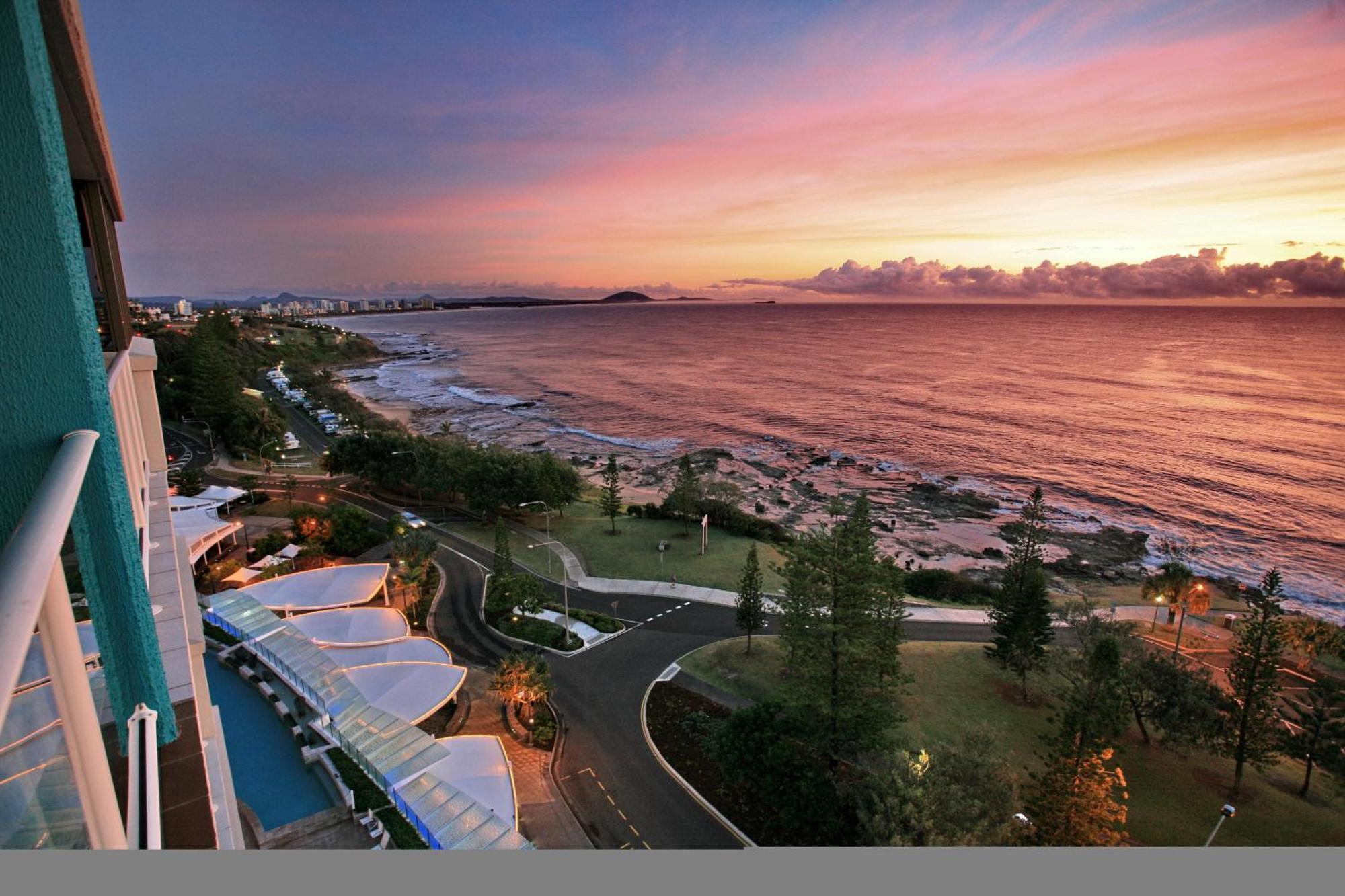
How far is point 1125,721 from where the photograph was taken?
1941 centimetres

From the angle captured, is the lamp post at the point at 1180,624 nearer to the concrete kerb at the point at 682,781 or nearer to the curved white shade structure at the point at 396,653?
the concrete kerb at the point at 682,781

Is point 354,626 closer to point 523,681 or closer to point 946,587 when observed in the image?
point 523,681

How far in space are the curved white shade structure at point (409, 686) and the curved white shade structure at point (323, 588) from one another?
6.36 metres

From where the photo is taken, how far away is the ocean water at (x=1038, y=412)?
151ft

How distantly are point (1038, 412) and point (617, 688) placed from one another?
228 ft

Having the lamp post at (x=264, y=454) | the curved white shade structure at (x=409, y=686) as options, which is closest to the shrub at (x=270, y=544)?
the curved white shade structure at (x=409, y=686)

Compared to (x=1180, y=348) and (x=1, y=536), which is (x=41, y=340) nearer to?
(x=1, y=536)

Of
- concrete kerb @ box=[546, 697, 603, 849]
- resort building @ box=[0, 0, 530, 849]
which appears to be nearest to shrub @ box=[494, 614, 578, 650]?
concrete kerb @ box=[546, 697, 603, 849]

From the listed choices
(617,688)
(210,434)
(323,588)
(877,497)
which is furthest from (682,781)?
(210,434)

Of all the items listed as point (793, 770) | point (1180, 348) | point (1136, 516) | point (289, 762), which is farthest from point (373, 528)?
point (1180, 348)

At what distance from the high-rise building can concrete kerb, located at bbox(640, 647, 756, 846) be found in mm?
15349

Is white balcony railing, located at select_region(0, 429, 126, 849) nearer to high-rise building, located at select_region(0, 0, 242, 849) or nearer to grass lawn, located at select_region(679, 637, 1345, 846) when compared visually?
high-rise building, located at select_region(0, 0, 242, 849)

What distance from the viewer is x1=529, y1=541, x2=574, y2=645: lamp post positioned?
90.5 feet

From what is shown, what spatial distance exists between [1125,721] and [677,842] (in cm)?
1431
